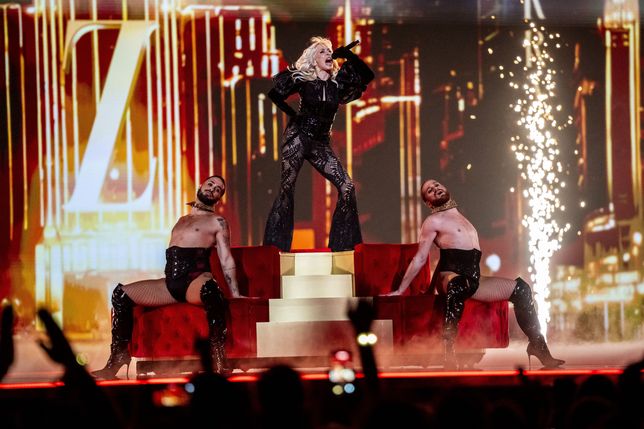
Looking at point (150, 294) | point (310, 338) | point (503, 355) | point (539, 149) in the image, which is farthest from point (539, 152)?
point (150, 294)

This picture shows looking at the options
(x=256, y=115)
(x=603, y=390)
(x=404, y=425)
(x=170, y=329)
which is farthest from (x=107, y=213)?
(x=404, y=425)

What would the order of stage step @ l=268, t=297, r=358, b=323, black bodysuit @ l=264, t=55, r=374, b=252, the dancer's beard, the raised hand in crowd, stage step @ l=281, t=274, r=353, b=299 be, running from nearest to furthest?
the raised hand in crowd
the dancer's beard
stage step @ l=268, t=297, r=358, b=323
stage step @ l=281, t=274, r=353, b=299
black bodysuit @ l=264, t=55, r=374, b=252

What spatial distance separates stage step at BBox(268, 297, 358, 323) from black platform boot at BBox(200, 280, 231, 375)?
0.46 metres

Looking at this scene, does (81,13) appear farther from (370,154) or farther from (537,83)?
(537,83)

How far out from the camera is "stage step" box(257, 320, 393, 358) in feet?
22.4

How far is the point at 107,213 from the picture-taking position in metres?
9.74

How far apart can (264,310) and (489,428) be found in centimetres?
433

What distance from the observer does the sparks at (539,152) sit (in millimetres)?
9992

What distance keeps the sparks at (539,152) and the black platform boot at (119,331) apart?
437cm

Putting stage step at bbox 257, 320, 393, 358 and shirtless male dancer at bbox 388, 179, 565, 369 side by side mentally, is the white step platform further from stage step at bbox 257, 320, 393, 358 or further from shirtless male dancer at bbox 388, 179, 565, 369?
shirtless male dancer at bbox 388, 179, 565, 369

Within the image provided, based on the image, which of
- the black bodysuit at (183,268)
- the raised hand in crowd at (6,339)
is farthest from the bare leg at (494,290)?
the raised hand in crowd at (6,339)

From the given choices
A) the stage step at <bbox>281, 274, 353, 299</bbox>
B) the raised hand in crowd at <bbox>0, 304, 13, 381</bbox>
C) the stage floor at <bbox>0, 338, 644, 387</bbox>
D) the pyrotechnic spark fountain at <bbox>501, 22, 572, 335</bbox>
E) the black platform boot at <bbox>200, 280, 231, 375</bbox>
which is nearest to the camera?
the raised hand in crowd at <bbox>0, 304, 13, 381</bbox>

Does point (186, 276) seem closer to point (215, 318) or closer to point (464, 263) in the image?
point (215, 318)

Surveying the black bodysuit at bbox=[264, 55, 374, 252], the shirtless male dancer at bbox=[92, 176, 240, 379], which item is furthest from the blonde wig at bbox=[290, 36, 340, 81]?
the shirtless male dancer at bbox=[92, 176, 240, 379]
